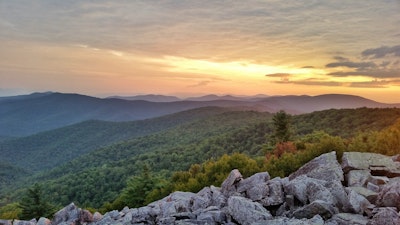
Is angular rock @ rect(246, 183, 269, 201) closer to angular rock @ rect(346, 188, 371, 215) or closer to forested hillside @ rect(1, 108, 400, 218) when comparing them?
angular rock @ rect(346, 188, 371, 215)

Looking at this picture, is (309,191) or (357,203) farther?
(309,191)

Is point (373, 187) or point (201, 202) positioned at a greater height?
point (373, 187)

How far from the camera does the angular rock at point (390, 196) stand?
16781 millimetres

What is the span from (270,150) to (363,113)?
58758 millimetres

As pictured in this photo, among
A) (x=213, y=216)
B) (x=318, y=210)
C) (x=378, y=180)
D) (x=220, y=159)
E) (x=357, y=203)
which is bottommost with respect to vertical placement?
(x=220, y=159)

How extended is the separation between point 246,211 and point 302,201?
2999mm

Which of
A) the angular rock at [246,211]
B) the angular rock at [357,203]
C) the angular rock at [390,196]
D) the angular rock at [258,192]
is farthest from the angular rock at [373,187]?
the angular rock at [246,211]

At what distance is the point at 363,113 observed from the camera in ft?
327

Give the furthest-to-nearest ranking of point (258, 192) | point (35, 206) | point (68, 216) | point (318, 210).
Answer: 1. point (35, 206)
2. point (68, 216)
3. point (258, 192)
4. point (318, 210)

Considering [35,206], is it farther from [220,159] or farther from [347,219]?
[347,219]

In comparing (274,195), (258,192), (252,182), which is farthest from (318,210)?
(252,182)

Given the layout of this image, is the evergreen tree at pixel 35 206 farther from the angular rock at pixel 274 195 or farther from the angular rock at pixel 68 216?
the angular rock at pixel 274 195

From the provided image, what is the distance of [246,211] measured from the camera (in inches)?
695

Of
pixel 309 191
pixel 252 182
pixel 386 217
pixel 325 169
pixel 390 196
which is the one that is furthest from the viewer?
pixel 252 182
